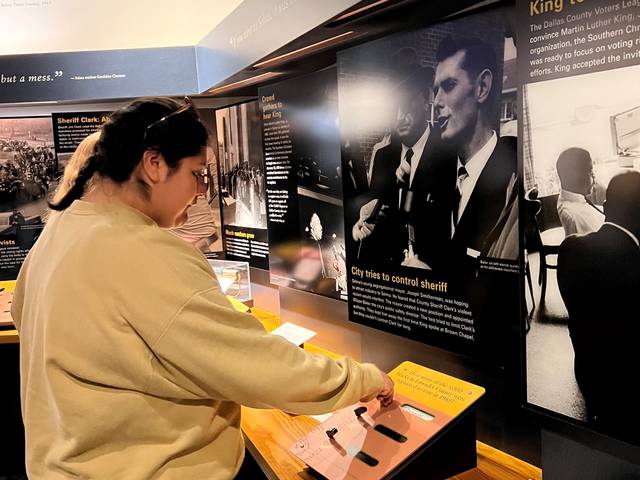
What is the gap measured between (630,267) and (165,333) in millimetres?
826

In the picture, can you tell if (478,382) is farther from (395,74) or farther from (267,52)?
(267,52)

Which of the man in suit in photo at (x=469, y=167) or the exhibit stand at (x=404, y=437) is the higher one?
the man in suit in photo at (x=469, y=167)

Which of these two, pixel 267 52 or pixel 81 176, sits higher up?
pixel 267 52

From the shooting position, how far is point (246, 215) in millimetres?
3145

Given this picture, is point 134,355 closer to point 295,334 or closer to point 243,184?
point 295,334

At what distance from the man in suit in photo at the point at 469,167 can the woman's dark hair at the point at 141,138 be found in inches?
27.9

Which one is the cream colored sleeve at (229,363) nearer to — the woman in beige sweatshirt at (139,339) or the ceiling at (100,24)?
the woman in beige sweatshirt at (139,339)

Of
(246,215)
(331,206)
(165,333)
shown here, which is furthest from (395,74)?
(246,215)

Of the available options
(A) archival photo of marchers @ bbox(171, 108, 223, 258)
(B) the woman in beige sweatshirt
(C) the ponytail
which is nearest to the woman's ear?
(B) the woman in beige sweatshirt

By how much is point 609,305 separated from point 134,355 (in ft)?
2.84

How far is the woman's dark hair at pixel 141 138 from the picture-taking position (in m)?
1.20

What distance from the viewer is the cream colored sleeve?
43.1 inches

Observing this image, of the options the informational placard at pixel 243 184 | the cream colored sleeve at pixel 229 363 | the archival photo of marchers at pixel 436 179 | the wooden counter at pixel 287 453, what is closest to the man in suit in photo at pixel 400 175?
the archival photo of marchers at pixel 436 179

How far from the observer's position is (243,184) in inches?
123
